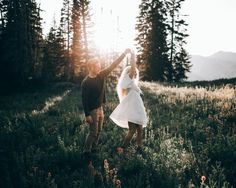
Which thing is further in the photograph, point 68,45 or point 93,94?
point 68,45

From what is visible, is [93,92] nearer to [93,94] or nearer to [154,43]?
[93,94]

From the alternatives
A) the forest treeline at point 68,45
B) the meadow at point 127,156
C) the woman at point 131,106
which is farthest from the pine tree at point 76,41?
the woman at point 131,106

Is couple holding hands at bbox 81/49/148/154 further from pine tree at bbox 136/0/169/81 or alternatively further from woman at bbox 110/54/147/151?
pine tree at bbox 136/0/169/81

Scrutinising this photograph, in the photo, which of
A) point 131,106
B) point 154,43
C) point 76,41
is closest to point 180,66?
point 154,43

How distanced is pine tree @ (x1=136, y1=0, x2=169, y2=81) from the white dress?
35933 mm

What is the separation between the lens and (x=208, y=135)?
30.7 feet

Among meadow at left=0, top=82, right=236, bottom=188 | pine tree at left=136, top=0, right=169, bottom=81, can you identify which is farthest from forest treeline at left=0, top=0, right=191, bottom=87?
meadow at left=0, top=82, right=236, bottom=188

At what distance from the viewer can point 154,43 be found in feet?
145

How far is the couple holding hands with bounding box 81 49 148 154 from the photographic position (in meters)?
8.12

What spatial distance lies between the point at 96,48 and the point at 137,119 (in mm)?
45762

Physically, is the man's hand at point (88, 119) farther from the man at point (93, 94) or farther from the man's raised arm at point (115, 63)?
the man's raised arm at point (115, 63)

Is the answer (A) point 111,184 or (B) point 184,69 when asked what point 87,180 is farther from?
(B) point 184,69

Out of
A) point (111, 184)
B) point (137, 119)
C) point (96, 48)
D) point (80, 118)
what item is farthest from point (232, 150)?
point (96, 48)

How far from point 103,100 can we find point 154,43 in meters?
36.8
